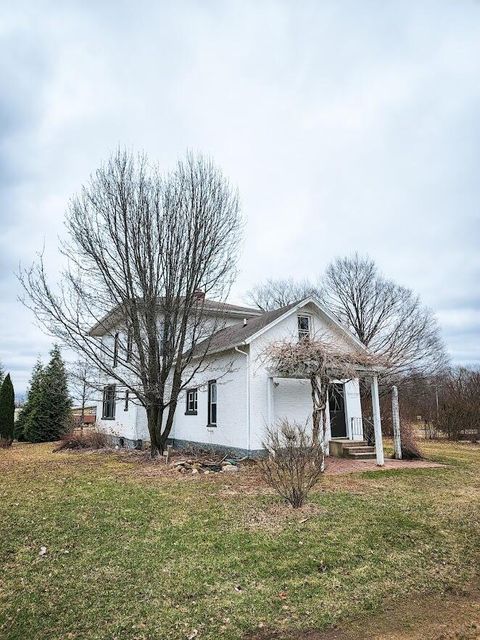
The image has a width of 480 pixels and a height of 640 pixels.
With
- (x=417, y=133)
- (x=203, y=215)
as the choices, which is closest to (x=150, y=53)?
(x=203, y=215)

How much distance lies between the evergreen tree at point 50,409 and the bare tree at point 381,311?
64.9 ft

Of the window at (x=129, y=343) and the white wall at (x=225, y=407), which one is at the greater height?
the window at (x=129, y=343)

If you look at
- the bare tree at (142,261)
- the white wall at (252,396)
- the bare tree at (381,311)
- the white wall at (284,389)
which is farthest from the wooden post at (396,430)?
the bare tree at (381,311)

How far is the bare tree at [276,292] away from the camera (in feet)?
121

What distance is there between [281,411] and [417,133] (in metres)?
9.59

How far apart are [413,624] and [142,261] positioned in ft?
38.7

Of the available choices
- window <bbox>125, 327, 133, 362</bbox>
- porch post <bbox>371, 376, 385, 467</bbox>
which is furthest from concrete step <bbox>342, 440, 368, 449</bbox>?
window <bbox>125, 327, 133, 362</bbox>

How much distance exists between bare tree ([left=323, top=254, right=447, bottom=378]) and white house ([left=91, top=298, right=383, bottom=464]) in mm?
15404

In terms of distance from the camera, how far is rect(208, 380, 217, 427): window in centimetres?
1477

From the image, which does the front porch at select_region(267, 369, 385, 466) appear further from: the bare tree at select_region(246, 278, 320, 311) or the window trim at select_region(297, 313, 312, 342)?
the bare tree at select_region(246, 278, 320, 311)

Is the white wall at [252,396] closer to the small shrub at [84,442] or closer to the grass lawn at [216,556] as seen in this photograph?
the small shrub at [84,442]

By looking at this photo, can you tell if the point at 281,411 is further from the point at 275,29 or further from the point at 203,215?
the point at 275,29

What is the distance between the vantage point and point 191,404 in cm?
1648

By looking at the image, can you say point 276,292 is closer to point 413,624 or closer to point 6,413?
point 6,413
